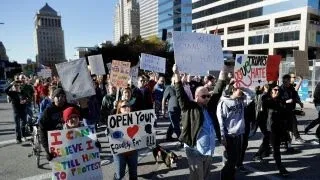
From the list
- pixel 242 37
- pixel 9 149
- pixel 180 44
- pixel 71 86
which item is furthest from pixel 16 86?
pixel 242 37

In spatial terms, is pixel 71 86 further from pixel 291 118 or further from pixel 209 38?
pixel 291 118

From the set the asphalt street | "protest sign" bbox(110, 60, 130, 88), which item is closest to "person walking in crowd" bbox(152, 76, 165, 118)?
"protest sign" bbox(110, 60, 130, 88)

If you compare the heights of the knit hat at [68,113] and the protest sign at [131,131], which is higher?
the knit hat at [68,113]

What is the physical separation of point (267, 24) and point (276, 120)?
209ft

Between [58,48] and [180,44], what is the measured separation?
161 meters

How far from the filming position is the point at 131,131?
17.6 feet

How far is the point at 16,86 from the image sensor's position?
31.8ft

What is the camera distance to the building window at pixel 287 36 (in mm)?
55716

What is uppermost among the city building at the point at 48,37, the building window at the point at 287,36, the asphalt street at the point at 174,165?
the city building at the point at 48,37

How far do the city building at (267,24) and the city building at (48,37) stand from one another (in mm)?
89511

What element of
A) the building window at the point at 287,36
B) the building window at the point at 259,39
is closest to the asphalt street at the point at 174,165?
the building window at the point at 287,36

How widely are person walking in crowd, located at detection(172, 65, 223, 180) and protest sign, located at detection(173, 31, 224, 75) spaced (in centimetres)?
103

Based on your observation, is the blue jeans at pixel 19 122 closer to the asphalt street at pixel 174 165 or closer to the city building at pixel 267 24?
the asphalt street at pixel 174 165

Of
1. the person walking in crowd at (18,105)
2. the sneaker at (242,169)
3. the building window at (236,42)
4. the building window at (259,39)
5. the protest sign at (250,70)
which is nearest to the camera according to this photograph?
the sneaker at (242,169)
